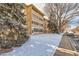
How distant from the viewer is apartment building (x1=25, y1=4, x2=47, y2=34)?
6.53 feet

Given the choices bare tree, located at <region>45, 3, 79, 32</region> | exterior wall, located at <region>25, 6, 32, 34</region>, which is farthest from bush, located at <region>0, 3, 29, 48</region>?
bare tree, located at <region>45, 3, 79, 32</region>

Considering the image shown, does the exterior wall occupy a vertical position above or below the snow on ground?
above

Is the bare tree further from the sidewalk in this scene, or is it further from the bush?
the bush

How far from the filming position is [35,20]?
6.54 feet

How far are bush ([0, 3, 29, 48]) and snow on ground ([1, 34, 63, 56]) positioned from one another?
0.07 meters

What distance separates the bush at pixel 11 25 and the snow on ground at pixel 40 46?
0.07 metres

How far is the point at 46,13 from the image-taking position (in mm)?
2002

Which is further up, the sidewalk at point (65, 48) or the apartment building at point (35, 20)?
the apartment building at point (35, 20)

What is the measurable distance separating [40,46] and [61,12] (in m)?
0.39

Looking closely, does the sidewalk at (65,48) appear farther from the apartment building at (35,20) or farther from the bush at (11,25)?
the bush at (11,25)

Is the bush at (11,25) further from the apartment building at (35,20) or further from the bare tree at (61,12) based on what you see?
the bare tree at (61,12)

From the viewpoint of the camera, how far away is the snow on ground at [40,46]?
1.99 m

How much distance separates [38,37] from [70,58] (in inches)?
14.6

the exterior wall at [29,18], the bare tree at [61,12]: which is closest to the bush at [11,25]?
the exterior wall at [29,18]
